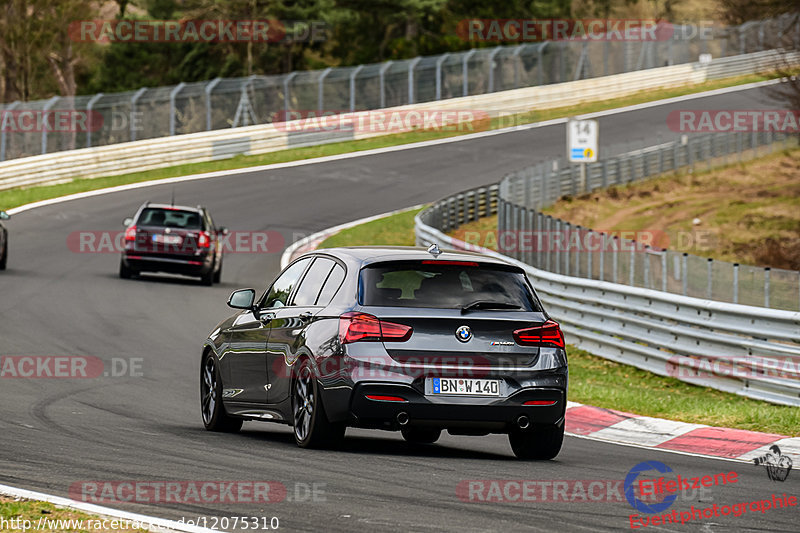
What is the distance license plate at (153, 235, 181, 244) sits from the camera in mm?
25812

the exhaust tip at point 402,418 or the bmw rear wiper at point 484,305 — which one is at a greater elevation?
the bmw rear wiper at point 484,305

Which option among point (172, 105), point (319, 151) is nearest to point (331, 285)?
point (172, 105)

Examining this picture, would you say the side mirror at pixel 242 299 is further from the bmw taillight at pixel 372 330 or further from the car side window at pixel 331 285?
the bmw taillight at pixel 372 330

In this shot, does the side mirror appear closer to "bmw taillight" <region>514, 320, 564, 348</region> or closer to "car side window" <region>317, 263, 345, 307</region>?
"car side window" <region>317, 263, 345, 307</region>

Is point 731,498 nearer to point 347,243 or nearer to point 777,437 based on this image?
point 777,437

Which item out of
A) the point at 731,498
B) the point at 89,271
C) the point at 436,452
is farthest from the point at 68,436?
the point at 89,271

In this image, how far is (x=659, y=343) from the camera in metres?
16.6

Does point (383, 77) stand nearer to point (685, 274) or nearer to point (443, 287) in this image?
point (685, 274)

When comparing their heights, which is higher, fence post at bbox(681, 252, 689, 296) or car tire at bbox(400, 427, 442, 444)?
car tire at bbox(400, 427, 442, 444)

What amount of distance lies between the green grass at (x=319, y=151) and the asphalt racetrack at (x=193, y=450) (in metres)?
10.3

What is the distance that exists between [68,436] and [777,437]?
18.8 ft

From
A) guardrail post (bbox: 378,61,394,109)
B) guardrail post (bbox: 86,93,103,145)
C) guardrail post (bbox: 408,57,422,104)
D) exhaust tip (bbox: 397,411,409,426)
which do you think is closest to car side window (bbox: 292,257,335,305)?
exhaust tip (bbox: 397,411,409,426)

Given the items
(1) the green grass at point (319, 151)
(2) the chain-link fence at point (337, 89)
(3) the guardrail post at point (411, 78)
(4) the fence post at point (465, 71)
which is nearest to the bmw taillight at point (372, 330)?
(1) the green grass at point (319, 151)

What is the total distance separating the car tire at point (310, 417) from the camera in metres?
9.56
